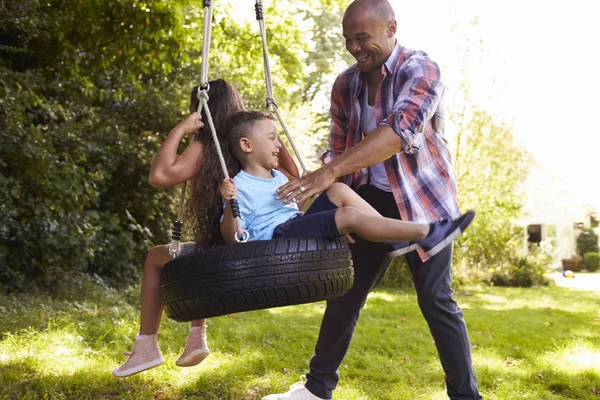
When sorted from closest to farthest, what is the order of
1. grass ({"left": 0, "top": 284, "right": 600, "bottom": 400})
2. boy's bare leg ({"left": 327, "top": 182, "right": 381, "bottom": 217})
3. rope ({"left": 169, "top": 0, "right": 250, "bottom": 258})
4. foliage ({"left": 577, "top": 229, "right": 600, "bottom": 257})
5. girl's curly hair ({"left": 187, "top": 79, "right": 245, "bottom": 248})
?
rope ({"left": 169, "top": 0, "right": 250, "bottom": 258}), boy's bare leg ({"left": 327, "top": 182, "right": 381, "bottom": 217}), girl's curly hair ({"left": 187, "top": 79, "right": 245, "bottom": 248}), grass ({"left": 0, "top": 284, "right": 600, "bottom": 400}), foliage ({"left": 577, "top": 229, "right": 600, "bottom": 257})

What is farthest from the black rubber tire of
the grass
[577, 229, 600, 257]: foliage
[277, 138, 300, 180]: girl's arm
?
[577, 229, 600, 257]: foliage

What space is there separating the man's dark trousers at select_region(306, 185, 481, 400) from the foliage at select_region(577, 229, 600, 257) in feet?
86.8

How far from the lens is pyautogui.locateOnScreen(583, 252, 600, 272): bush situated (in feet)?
84.3

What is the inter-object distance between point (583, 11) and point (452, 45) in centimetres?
496

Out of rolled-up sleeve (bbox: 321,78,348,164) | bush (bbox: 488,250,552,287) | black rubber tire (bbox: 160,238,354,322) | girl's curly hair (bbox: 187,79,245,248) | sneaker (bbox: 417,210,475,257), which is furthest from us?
bush (bbox: 488,250,552,287)

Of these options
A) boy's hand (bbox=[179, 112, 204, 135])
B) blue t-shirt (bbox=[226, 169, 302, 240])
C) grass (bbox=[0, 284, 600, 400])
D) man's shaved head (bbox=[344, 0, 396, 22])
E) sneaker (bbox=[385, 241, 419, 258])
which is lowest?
grass (bbox=[0, 284, 600, 400])

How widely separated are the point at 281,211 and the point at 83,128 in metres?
5.79

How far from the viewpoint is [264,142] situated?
2912 mm

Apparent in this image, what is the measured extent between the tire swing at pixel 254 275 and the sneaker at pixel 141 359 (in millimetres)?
613

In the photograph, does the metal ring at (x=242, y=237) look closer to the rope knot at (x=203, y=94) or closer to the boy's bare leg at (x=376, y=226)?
the boy's bare leg at (x=376, y=226)

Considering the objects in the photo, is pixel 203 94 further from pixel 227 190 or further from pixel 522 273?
pixel 522 273

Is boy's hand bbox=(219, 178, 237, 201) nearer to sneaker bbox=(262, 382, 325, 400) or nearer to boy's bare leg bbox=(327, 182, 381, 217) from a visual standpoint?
boy's bare leg bbox=(327, 182, 381, 217)

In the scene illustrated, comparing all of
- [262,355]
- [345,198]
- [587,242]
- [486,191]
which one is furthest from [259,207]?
[587,242]

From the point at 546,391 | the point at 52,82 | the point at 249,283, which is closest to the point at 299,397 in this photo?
the point at 249,283
